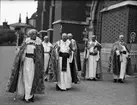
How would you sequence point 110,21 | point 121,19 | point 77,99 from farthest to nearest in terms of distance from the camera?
point 110,21 → point 121,19 → point 77,99

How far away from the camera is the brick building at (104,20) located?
13070 millimetres

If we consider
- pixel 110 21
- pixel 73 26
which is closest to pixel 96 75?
pixel 110 21

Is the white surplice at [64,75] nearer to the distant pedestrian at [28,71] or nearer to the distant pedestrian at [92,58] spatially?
the distant pedestrian at [28,71]

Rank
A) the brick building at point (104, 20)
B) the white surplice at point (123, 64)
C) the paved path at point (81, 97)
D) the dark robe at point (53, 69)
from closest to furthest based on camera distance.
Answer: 1. the paved path at point (81, 97)
2. the dark robe at point (53, 69)
3. the white surplice at point (123, 64)
4. the brick building at point (104, 20)

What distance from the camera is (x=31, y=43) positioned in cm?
612

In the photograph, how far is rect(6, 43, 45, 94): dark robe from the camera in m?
5.93

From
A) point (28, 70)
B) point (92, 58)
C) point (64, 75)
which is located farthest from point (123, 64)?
point (28, 70)

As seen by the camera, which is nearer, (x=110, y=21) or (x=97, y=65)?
(x=97, y=65)

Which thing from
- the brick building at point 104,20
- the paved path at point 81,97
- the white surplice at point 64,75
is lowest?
the paved path at point 81,97


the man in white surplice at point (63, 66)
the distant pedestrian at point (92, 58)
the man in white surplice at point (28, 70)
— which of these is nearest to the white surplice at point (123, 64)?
the distant pedestrian at point (92, 58)

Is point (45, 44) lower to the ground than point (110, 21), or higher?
lower

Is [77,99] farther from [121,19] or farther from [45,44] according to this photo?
[121,19]

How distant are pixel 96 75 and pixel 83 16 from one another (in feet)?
45.2

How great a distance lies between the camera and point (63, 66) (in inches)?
301
